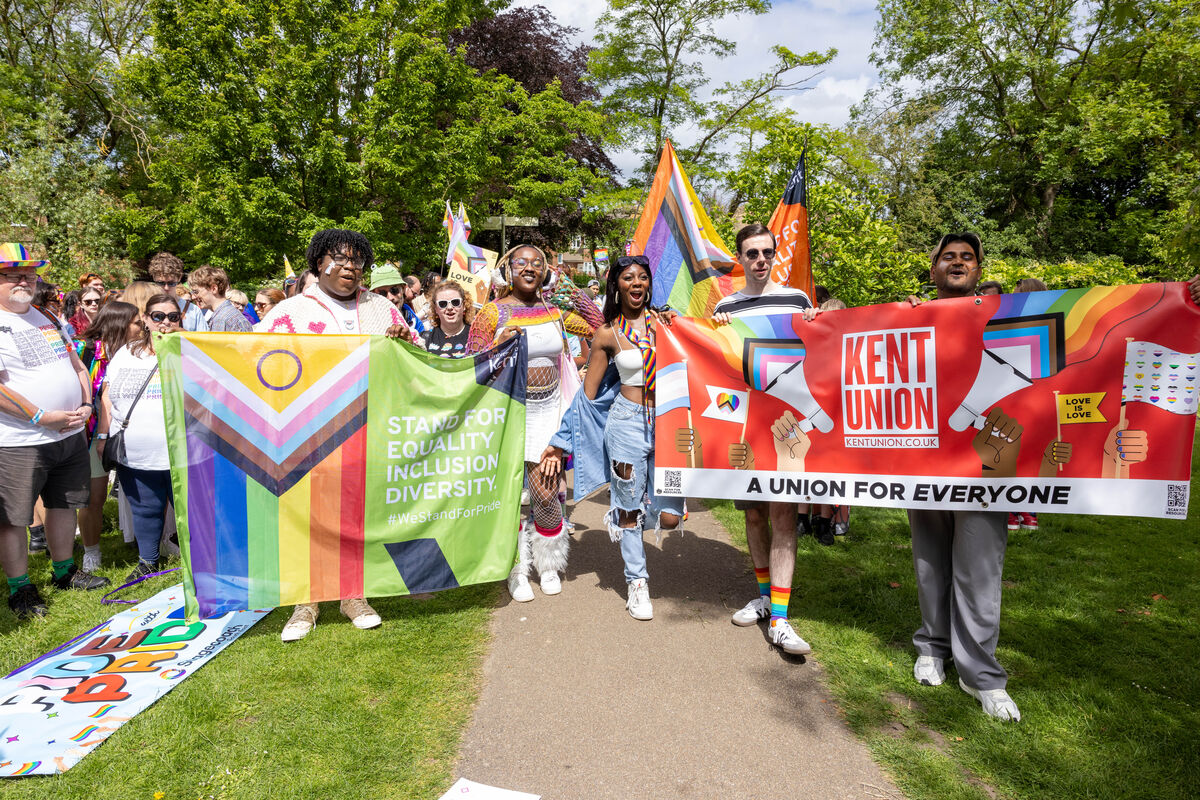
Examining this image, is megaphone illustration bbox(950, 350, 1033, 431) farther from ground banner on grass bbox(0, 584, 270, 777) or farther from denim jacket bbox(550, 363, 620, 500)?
ground banner on grass bbox(0, 584, 270, 777)

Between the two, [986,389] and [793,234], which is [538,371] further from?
[793,234]

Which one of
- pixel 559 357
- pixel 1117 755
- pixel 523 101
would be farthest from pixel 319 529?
pixel 523 101

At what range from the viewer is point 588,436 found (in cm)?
408

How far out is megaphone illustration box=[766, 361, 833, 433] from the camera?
11.3ft

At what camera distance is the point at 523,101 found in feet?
62.5

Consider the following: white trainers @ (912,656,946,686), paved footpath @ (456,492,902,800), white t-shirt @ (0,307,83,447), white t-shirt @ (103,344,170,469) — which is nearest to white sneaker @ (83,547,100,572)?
white t-shirt @ (103,344,170,469)

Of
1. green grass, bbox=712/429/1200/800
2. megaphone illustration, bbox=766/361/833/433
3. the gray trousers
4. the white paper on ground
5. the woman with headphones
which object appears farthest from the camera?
the woman with headphones

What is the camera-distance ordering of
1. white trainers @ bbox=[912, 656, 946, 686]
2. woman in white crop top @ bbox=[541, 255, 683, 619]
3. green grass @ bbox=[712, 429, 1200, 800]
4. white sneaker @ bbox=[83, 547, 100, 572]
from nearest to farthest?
green grass @ bbox=[712, 429, 1200, 800] < white trainers @ bbox=[912, 656, 946, 686] < woman in white crop top @ bbox=[541, 255, 683, 619] < white sneaker @ bbox=[83, 547, 100, 572]

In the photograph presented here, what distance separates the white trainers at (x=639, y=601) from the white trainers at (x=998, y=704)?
1.77 meters

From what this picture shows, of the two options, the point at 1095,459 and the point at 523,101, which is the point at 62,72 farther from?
the point at 1095,459

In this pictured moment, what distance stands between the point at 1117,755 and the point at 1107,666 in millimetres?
857

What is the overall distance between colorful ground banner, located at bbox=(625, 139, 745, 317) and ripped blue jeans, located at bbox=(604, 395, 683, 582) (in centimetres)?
293

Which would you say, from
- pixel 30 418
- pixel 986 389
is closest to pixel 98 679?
pixel 30 418

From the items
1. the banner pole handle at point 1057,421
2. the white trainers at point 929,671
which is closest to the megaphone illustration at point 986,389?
the banner pole handle at point 1057,421
